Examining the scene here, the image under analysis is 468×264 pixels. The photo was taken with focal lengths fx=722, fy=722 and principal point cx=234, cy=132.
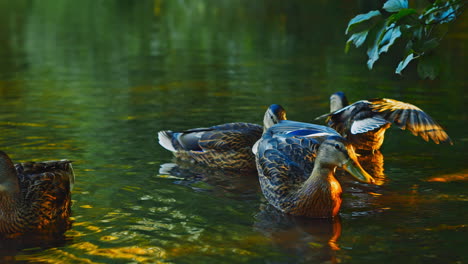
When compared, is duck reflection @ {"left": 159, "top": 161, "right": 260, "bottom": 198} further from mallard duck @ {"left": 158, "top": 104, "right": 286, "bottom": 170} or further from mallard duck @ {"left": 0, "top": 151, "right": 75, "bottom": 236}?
mallard duck @ {"left": 0, "top": 151, "right": 75, "bottom": 236}

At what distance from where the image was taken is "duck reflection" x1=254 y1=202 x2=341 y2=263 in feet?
20.9

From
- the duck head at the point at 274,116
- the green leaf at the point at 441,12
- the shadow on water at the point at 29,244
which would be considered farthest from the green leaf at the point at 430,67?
the duck head at the point at 274,116

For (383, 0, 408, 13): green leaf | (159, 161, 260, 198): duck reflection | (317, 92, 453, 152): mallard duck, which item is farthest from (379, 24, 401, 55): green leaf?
(317, 92, 453, 152): mallard duck

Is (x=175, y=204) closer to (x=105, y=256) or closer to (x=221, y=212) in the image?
(x=221, y=212)

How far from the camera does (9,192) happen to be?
6.73 metres

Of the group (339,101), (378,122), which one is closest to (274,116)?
(378,122)

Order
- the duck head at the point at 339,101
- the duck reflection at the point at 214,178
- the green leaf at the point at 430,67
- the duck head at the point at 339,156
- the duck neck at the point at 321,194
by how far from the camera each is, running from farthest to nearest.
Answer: the duck head at the point at 339,101 < the duck reflection at the point at 214,178 < the duck neck at the point at 321,194 < the duck head at the point at 339,156 < the green leaf at the point at 430,67

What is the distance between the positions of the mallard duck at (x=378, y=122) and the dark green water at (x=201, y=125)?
41cm

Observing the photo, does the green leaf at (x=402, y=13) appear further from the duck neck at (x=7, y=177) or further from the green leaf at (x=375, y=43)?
the duck neck at (x=7, y=177)

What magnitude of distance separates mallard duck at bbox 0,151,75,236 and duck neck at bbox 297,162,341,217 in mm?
2388

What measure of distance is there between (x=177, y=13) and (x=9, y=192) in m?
28.6

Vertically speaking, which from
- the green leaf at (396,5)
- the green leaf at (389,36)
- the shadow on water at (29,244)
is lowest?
the shadow on water at (29,244)

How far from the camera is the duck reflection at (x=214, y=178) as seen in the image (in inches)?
334

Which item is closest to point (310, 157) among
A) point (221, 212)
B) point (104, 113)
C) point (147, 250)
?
point (221, 212)
